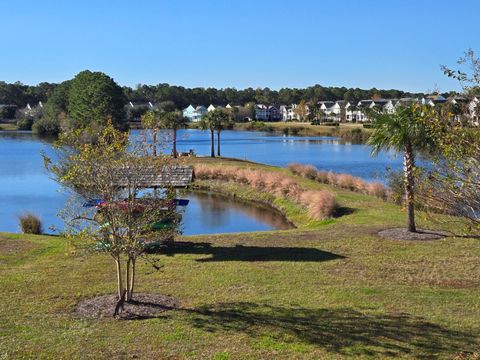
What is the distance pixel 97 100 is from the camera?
3900 inches

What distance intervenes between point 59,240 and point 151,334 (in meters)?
10.9

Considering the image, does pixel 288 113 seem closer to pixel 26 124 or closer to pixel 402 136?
pixel 26 124

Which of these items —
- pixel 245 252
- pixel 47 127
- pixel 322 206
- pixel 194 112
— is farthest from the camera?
pixel 194 112

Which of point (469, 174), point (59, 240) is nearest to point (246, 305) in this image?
point (469, 174)

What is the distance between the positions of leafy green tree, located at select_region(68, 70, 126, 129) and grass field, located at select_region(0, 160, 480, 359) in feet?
261

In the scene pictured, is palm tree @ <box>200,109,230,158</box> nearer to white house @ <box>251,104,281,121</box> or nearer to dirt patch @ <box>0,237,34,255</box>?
dirt patch @ <box>0,237,34,255</box>

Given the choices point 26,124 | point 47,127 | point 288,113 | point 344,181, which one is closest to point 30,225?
point 344,181

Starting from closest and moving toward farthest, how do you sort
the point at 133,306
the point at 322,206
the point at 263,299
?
the point at 133,306, the point at 263,299, the point at 322,206

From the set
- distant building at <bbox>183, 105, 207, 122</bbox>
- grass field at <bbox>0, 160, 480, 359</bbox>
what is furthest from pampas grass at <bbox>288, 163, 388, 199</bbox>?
distant building at <bbox>183, 105, 207, 122</bbox>

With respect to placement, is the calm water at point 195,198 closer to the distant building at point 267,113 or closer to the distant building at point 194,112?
the distant building at point 194,112

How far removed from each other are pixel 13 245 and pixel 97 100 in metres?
84.3

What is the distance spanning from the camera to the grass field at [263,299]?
909cm

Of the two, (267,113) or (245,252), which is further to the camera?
(267,113)

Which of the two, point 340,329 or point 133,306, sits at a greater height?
point 340,329
